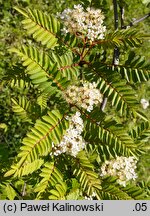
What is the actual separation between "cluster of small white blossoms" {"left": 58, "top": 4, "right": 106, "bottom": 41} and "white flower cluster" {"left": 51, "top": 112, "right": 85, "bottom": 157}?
0.42 m

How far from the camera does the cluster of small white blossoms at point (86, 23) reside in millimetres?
1870

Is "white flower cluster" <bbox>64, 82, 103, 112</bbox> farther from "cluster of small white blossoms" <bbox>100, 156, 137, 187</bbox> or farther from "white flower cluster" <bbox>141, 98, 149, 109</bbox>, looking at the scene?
"white flower cluster" <bbox>141, 98, 149, 109</bbox>

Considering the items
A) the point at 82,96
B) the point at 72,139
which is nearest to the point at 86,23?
the point at 82,96

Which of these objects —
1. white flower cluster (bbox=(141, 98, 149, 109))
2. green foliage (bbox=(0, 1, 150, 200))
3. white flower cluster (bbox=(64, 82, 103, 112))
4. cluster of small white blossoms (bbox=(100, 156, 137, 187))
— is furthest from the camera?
white flower cluster (bbox=(141, 98, 149, 109))

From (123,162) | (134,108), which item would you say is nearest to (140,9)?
(123,162)

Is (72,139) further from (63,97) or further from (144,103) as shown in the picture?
(144,103)

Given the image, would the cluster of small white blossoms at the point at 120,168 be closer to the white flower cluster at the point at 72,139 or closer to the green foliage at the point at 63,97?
the green foliage at the point at 63,97

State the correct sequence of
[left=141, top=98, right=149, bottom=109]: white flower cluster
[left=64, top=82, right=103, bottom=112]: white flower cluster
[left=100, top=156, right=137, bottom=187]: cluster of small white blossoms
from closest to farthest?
[left=64, top=82, right=103, bottom=112]: white flower cluster
[left=100, top=156, right=137, bottom=187]: cluster of small white blossoms
[left=141, top=98, right=149, bottom=109]: white flower cluster

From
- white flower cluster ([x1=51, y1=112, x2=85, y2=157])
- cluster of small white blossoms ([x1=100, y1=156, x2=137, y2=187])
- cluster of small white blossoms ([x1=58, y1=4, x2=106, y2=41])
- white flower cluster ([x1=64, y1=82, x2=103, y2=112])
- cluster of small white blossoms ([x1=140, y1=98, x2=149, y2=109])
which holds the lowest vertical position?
cluster of small white blossoms ([x1=100, y1=156, x2=137, y2=187])

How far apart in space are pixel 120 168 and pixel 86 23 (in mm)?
969

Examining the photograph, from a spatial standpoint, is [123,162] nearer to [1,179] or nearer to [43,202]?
[43,202]

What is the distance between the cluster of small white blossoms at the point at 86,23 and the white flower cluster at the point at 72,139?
416 millimetres

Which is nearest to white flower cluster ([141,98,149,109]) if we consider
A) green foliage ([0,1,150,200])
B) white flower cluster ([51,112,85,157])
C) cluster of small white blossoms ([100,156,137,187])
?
cluster of small white blossoms ([100,156,137,187])

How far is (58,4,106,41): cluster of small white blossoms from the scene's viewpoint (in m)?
1.87
